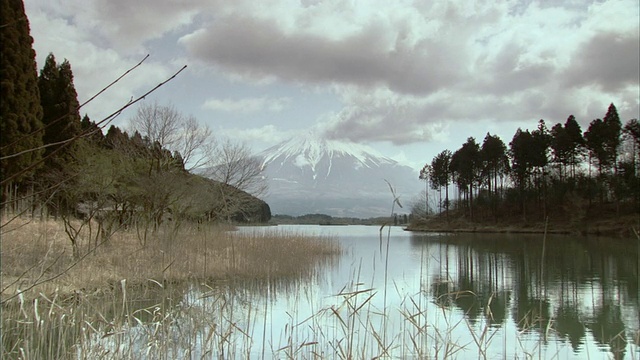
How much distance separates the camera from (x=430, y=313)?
873 centimetres

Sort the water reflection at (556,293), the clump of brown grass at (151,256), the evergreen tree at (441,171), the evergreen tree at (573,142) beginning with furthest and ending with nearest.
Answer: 1. the evergreen tree at (441,171)
2. the evergreen tree at (573,142)
3. the clump of brown grass at (151,256)
4. the water reflection at (556,293)

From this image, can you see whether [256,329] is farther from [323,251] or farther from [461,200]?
[461,200]

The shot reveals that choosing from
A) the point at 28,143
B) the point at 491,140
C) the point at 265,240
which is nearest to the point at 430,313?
the point at 265,240

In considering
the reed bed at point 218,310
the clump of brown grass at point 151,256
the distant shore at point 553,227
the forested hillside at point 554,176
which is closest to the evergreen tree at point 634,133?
the forested hillside at point 554,176

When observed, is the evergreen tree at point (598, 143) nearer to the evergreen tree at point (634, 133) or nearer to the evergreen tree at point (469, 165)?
the evergreen tree at point (634, 133)

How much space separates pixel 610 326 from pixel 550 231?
34.1 metres

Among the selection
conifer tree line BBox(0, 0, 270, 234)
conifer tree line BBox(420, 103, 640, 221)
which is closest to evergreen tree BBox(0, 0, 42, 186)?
conifer tree line BBox(0, 0, 270, 234)

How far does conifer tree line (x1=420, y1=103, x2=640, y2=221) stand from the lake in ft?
67.5

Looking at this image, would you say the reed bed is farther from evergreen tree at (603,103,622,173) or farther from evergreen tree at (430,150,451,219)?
evergreen tree at (430,150,451,219)

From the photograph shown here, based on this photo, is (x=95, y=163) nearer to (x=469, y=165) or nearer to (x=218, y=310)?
(x=218, y=310)

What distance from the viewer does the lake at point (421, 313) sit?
432 centimetres

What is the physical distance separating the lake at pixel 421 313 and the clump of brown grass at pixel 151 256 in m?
0.77

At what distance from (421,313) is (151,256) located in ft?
23.6

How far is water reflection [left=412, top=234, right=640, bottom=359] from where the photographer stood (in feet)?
24.7
